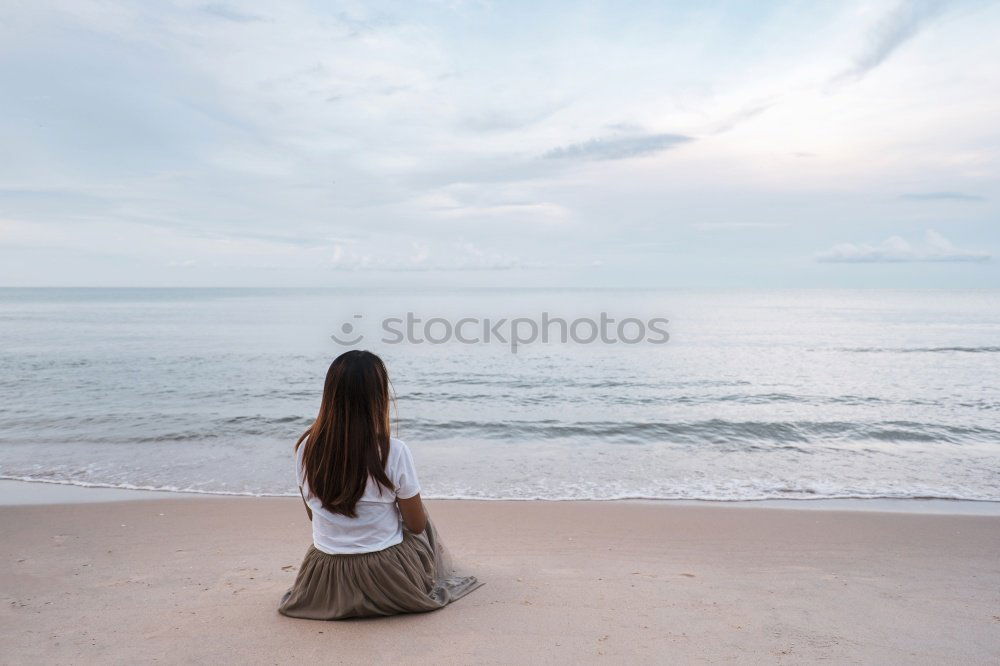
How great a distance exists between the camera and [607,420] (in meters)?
12.4

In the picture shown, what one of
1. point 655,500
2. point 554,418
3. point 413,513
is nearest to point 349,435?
point 413,513

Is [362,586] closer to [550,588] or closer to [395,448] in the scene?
[395,448]

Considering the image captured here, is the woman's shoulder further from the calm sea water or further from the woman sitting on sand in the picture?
the calm sea water

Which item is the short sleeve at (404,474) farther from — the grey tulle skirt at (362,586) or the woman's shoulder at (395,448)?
the grey tulle skirt at (362,586)

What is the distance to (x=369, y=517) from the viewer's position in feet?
12.1

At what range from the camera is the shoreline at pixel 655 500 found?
706 cm

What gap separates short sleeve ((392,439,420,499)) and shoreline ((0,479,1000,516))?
3.89 metres

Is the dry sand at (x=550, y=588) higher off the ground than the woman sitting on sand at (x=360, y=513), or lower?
lower

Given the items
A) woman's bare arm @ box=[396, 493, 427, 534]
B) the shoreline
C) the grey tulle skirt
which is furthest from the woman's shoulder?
the shoreline

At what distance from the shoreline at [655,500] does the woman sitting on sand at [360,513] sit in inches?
141

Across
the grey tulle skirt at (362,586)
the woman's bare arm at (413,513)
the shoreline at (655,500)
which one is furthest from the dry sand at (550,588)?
the woman's bare arm at (413,513)

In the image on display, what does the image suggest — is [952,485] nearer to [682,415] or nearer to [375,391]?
[682,415]

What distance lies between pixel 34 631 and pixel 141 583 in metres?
0.87

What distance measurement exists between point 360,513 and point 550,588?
1.48 m
